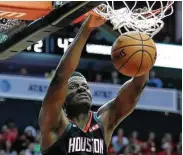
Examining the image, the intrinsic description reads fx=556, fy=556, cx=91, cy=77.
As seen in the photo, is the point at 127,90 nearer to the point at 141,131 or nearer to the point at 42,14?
the point at 42,14

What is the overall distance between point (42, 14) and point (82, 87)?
1.05m

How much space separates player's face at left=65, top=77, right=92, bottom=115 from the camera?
3.33 m

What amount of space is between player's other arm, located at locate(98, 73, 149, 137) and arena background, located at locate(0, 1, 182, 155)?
5.76 m

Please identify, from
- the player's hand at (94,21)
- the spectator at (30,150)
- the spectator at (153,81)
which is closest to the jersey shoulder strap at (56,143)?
the player's hand at (94,21)

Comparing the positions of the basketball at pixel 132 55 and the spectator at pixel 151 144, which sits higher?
the basketball at pixel 132 55

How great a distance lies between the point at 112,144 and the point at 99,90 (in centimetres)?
181

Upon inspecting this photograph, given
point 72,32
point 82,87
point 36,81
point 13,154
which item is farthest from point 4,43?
point 36,81

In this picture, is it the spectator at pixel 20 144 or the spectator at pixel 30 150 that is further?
the spectator at pixel 20 144

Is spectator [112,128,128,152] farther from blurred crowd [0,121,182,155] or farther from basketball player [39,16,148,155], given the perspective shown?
basketball player [39,16,148,155]

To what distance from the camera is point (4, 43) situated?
13.6 ft

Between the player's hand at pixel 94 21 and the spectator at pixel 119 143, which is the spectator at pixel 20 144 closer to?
the spectator at pixel 119 143

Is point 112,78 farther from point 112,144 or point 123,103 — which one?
point 123,103

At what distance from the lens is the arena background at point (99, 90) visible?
1019 cm

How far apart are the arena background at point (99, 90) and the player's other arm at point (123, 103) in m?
5.76
